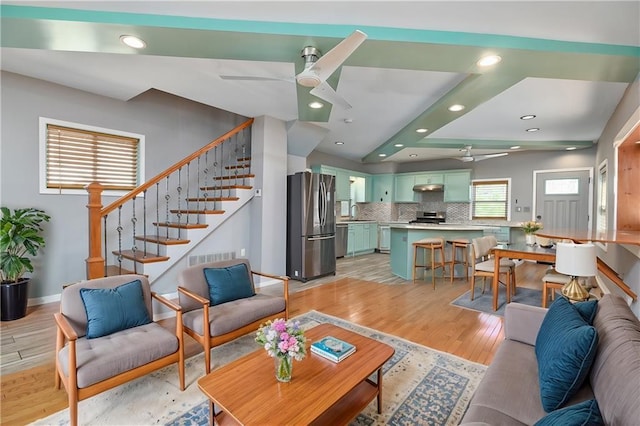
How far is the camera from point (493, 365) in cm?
173

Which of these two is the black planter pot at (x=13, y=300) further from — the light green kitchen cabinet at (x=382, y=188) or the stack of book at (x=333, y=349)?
the light green kitchen cabinet at (x=382, y=188)

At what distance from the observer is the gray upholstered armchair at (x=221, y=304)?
2320 mm

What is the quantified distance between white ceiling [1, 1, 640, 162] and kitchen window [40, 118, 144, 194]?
0.58m

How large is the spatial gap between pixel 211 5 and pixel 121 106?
3.10 m

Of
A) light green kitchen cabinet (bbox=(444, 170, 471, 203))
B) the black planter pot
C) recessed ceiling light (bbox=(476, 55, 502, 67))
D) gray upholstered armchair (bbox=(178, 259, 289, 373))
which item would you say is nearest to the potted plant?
the black planter pot

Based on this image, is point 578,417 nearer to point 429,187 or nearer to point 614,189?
point 614,189

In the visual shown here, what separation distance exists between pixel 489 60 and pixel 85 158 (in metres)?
4.83

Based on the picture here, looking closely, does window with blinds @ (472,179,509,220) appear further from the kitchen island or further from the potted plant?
the potted plant

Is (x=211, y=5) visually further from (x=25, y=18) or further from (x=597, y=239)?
(x=597, y=239)

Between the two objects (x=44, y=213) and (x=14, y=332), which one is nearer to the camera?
(x=14, y=332)

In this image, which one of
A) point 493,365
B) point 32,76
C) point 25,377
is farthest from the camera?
point 32,76

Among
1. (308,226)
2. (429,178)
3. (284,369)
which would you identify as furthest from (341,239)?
(284,369)

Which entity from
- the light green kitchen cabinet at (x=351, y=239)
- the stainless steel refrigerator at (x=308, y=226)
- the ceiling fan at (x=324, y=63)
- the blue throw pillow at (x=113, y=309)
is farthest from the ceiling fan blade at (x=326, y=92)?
the light green kitchen cabinet at (x=351, y=239)

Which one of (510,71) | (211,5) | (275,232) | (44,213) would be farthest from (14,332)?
(510,71)
